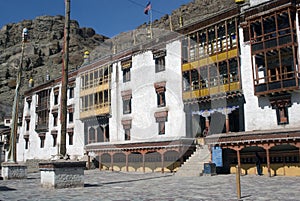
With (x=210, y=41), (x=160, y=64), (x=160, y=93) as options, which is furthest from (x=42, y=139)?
(x=210, y=41)

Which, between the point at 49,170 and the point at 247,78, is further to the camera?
the point at 247,78

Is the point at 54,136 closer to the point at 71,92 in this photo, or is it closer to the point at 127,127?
the point at 71,92

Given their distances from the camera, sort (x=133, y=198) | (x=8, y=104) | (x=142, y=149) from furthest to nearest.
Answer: (x=8, y=104) → (x=142, y=149) → (x=133, y=198)

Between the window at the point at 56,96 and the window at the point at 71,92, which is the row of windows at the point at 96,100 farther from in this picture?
the window at the point at 56,96

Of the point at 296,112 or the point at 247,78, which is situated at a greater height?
the point at 247,78

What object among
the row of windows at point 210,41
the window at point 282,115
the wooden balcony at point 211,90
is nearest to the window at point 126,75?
the row of windows at point 210,41

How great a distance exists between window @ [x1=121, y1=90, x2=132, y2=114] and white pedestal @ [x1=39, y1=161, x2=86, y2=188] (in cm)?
2090

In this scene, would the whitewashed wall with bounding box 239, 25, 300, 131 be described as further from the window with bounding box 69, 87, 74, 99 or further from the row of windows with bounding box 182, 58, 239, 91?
the window with bounding box 69, 87, 74, 99

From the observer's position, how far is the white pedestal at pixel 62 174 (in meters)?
17.1

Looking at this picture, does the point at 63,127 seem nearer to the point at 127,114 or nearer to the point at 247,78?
the point at 247,78

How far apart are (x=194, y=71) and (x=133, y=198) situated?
20.0m

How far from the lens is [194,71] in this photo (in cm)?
3212

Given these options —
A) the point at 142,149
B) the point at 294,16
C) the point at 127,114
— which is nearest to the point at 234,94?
the point at 294,16

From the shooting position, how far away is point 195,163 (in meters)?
27.5
